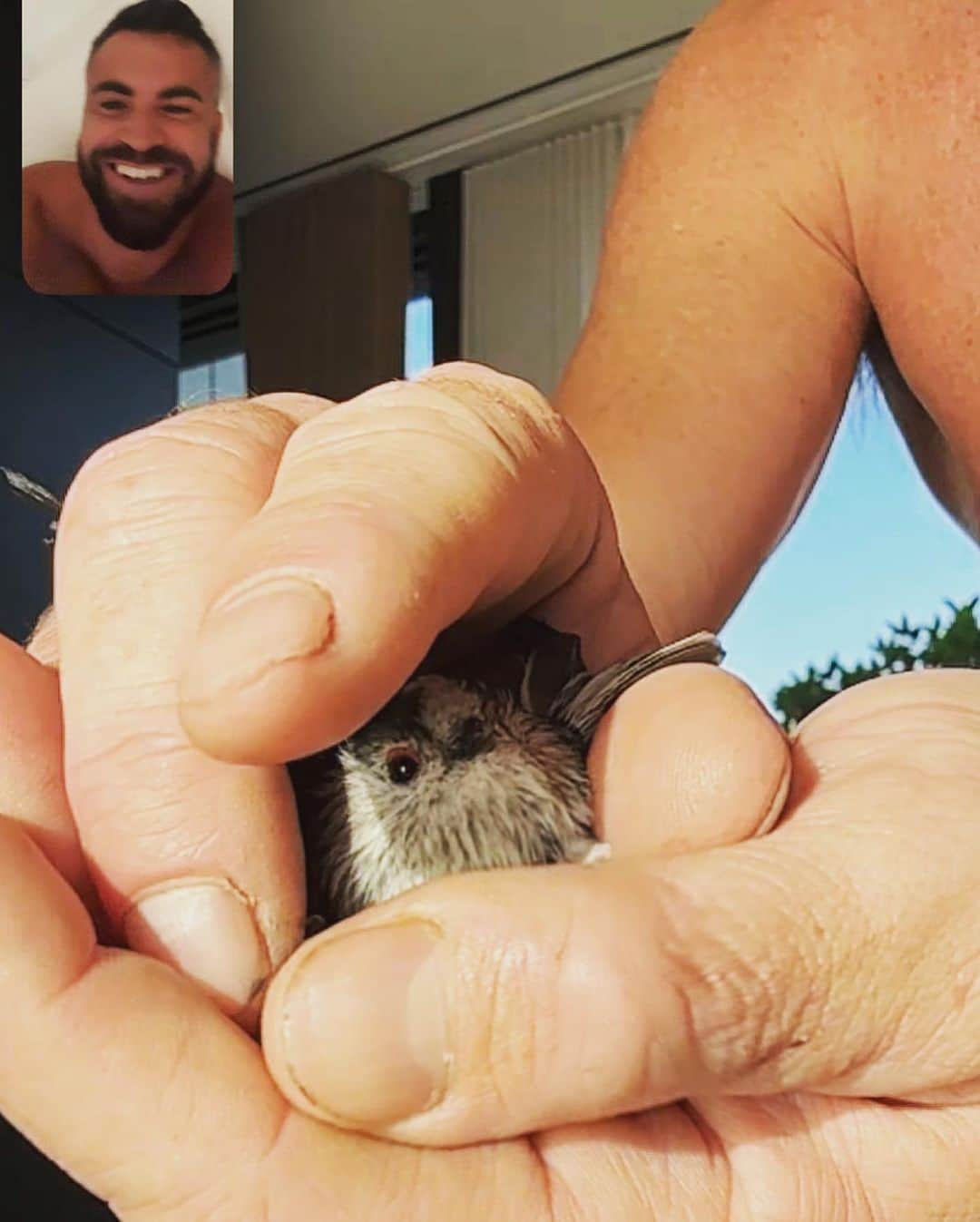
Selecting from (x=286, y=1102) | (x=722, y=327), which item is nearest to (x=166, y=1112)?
(x=286, y=1102)

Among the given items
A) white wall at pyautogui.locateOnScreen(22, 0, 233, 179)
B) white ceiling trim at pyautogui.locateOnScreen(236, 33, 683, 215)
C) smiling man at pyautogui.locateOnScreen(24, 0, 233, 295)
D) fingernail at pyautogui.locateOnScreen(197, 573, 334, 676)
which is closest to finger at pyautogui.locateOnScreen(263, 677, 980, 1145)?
fingernail at pyautogui.locateOnScreen(197, 573, 334, 676)

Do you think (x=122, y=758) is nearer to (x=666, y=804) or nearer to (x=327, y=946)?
(x=327, y=946)

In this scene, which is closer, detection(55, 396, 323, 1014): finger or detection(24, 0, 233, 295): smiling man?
detection(55, 396, 323, 1014): finger

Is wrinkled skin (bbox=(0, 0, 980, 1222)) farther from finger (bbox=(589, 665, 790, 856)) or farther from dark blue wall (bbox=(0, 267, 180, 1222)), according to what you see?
dark blue wall (bbox=(0, 267, 180, 1222))

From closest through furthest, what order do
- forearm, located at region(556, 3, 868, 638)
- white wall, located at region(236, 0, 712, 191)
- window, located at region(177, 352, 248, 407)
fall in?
forearm, located at region(556, 3, 868, 638), white wall, located at region(236, 0, 712, 191), window, located at region(177, 352, 248, 407)

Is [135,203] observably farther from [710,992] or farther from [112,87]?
[710,992]

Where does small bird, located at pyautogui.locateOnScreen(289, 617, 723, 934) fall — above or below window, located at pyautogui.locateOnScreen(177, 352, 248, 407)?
below
